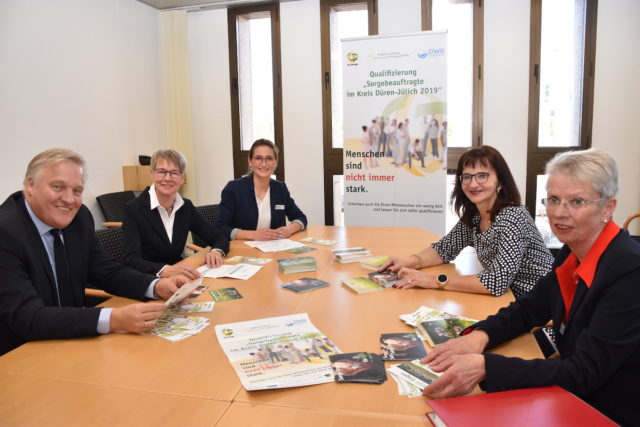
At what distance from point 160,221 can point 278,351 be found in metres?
1.60

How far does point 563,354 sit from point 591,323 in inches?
10.3

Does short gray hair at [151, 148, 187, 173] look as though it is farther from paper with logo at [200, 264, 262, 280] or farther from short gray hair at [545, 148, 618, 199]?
short gray hair at [545, 148, 618, 199]

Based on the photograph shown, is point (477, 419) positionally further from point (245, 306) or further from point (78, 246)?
point (78, 246)

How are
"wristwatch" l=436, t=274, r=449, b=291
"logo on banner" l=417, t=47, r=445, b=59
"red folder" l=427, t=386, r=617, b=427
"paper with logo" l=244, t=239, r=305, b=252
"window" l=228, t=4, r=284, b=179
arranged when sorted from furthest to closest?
"window" l=228, t=4, r=284, b=179, "logo on banner" l=417, t=47, r=445, b=59, "paper with logo" l=244, t=239, r=305, b=252, "wristwatch" l=436, t=274, r=449, b=291, "red folder" l=427, t=386, r=617, b=427

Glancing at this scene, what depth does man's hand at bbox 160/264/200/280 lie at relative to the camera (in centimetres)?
213

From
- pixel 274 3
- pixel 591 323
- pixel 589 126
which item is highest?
pixel 274 3

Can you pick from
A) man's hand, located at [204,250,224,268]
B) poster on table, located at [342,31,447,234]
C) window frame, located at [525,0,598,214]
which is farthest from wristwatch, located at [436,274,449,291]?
window frame, located at [525,0,598,214]

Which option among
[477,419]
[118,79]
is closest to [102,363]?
[477,419]

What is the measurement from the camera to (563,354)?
1.47 metres

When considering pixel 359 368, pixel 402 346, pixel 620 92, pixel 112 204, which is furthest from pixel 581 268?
pixel 112 204

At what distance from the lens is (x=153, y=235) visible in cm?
273

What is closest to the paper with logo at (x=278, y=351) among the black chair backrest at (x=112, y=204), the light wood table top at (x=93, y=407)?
the light wood table top at (x=93, y=407)

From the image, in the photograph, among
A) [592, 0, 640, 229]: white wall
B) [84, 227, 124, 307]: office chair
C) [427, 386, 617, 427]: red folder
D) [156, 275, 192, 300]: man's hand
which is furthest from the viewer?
[592, 0, 640, 229]: white wall

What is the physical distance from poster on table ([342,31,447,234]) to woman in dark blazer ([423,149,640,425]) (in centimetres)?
326
